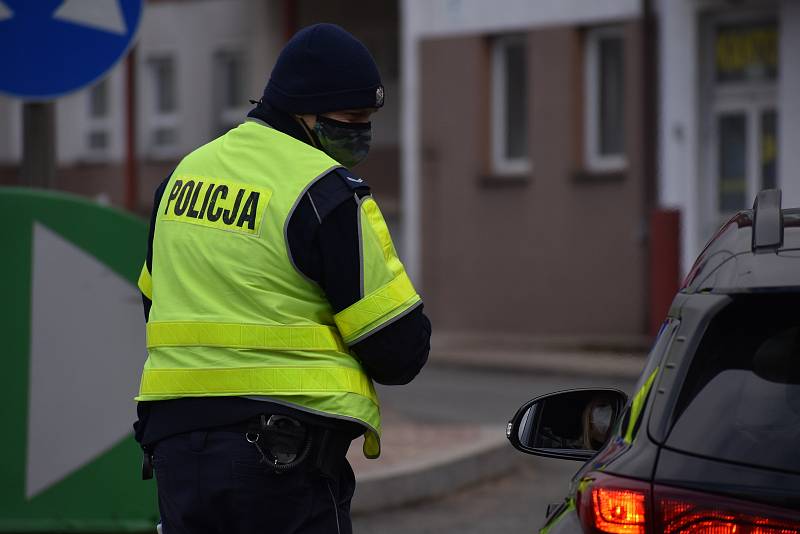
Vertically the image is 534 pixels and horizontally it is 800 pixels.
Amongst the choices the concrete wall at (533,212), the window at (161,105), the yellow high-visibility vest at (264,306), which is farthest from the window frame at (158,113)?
the yellow high-visibility vest at (264,306)

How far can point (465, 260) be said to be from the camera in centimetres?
2195

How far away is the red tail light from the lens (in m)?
2.75

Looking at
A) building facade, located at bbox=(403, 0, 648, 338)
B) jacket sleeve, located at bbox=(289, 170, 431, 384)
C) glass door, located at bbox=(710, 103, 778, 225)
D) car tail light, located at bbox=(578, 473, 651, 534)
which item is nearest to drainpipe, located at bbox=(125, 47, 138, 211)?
building facade, located at bbox=(403, 0, 648, 338)

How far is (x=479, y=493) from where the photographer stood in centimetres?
897

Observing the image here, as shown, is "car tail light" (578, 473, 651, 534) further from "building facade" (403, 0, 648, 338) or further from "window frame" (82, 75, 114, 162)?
"window frame" (82, 75, 114, 162)

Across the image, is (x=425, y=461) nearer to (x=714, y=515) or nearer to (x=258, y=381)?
(x=258, y=381)

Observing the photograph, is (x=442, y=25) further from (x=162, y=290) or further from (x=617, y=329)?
(x=162, y=290)

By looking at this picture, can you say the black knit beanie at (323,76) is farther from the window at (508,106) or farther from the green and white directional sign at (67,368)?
the window at (508,106)

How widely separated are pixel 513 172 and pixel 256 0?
5738 mm

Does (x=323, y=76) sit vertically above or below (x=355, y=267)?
above

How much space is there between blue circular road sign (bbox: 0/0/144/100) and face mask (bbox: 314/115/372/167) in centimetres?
260

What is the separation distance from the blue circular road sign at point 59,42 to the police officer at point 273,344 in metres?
2.71

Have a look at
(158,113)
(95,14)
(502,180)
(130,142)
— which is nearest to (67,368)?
(95,14)

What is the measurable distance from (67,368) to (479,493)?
3131 millimetres
